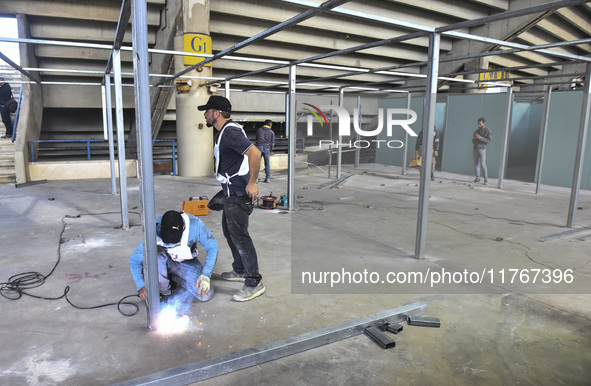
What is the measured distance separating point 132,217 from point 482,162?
9.38 metres

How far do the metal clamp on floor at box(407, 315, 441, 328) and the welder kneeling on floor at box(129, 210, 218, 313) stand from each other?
1748 millimetres

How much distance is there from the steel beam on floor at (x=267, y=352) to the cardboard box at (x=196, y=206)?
436cm

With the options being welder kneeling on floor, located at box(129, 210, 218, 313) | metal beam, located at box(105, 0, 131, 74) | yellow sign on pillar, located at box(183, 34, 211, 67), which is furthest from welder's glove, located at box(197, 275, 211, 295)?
yellow sign on pillar, located at box(183, 34, 211, 67)

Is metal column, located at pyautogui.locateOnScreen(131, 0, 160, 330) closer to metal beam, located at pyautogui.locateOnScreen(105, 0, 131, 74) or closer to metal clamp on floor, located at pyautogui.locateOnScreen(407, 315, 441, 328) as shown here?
metal beam, located at pyautogui.locateOnScreen(105, 0, 131, 74)

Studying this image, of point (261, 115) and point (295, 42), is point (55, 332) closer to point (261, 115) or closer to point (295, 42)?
point (295, 42)

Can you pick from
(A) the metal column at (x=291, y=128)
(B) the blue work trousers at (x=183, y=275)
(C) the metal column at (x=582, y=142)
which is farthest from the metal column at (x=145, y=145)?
(C) the metal column at (x=582, y=142)

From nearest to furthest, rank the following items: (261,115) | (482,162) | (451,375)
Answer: (451,375)
(482,162)
(261,115)

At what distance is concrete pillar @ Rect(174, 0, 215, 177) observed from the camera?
1130 cm

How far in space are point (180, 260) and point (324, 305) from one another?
138 cm

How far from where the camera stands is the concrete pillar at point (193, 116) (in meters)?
11.3

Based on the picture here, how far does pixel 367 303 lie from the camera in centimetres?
374

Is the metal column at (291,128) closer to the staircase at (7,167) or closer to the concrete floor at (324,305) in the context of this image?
the concrete floor at (324,305)

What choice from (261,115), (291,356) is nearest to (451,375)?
(291,356)

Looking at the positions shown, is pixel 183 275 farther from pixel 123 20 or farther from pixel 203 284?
pixel 123 20
